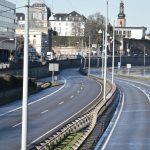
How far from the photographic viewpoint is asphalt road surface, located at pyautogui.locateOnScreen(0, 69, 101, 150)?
125 feet

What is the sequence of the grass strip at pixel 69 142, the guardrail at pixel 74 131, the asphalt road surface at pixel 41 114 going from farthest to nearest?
the asphalt road surface at pixel 41 114, the grass strip at pixel 69 142, the guardrail at pixel 74 131

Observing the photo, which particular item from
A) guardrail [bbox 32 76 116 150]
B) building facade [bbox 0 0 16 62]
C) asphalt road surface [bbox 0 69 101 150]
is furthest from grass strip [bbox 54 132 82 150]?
building facade [bbox 0 0 16 62]

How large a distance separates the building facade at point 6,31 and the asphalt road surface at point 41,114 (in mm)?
62649

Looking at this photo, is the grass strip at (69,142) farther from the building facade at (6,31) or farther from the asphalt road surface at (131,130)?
the building facade at (6,31)

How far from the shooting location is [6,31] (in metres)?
151

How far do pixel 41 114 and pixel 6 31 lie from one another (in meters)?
98.2

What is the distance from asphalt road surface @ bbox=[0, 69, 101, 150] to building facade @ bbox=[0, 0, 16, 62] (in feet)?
206

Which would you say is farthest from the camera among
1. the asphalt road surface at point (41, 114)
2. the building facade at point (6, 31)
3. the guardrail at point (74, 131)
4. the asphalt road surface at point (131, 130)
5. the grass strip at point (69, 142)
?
the building facade at point (6, 31)

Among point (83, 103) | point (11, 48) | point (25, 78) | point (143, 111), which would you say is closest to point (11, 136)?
point (25, 78)

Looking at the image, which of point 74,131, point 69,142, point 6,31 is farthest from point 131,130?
point 6,31

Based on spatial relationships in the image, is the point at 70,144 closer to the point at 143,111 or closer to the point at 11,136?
the point at 11,136

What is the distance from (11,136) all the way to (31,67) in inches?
3058

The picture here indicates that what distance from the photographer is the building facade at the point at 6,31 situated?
145m

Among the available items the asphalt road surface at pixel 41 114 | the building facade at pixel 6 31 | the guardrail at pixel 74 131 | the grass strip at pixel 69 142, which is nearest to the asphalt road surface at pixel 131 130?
the guardrail at pixel 74 131
